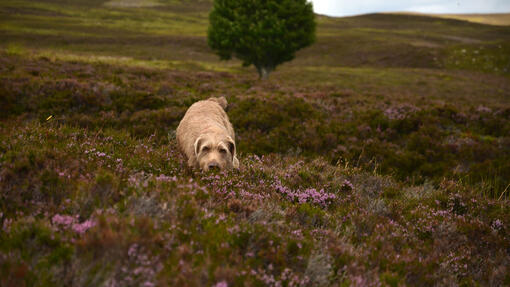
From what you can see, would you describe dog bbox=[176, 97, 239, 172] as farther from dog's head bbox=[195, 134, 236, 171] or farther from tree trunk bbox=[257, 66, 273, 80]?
tree trunk bbox=[257, 66, 273, 80]

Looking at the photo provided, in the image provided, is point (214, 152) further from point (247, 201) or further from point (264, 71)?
point (264, 71)

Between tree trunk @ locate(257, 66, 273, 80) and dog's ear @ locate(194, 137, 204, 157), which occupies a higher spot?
tree trunk @ locate(257, 66, 273, 80)

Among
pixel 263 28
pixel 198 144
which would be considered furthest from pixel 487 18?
pixel 198 144

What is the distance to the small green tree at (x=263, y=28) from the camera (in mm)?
30594

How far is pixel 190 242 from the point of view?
8.73 feet

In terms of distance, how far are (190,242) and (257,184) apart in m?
2.61

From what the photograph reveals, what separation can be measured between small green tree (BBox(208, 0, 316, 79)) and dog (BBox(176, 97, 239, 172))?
2519 cm

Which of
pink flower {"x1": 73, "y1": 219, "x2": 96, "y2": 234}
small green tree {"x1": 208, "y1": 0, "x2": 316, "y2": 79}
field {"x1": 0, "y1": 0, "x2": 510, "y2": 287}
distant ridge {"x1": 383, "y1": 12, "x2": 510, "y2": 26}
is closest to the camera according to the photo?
field {"x1": 0, "y1": 0, "x2": 510, "y2": 287}

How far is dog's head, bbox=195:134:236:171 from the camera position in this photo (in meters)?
5.29

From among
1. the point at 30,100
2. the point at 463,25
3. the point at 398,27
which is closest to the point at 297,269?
the point at 30,100

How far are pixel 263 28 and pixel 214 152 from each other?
1106 inches

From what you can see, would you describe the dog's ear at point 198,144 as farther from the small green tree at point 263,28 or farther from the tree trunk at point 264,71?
the tree trunk at point 264,71

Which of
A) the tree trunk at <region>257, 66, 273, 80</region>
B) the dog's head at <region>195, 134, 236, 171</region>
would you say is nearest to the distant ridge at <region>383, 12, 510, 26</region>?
the tree trunk at <region>257, 66, 273, 80</region>

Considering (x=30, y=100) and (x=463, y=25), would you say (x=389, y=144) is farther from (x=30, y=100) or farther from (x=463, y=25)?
(x=463, y=25)
